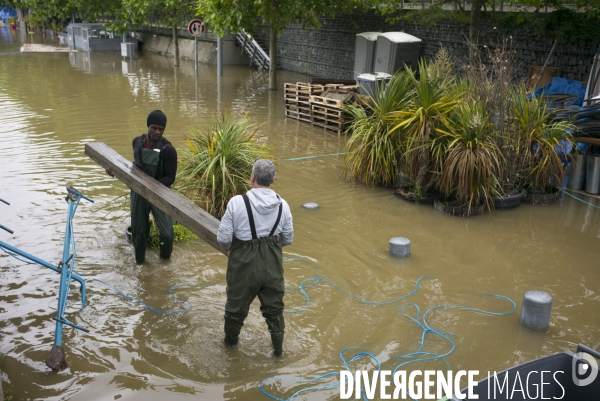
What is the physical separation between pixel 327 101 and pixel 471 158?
244 inches

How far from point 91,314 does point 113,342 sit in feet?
2.00

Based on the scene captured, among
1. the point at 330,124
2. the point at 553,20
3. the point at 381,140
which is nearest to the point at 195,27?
the point at 330,124

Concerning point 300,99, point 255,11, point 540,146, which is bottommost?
point 300,99

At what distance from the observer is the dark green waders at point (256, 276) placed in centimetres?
464

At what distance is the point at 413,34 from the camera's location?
20594mm

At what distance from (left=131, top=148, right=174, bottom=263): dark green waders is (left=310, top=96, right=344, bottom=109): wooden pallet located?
7648 millimetres

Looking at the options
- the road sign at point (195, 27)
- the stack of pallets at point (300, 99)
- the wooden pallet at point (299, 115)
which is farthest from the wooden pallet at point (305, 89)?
the road sign at point (195, 27)

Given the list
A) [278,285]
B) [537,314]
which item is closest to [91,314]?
[278,285]

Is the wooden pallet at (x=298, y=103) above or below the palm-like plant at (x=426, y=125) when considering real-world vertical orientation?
below

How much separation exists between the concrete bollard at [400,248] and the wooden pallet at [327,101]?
269 inches

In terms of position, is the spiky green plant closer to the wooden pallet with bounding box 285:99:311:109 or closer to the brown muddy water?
the brown muddy water

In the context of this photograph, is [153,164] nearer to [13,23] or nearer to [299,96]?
[299,96]

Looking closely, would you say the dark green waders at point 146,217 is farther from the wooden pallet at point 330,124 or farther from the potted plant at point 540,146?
the wooden pallet at point 330,124

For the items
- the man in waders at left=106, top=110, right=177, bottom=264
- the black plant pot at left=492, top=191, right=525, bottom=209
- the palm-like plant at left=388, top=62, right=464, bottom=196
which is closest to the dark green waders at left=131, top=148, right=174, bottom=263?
the man in waders at left=106, top=110, right=177, bottom=264
